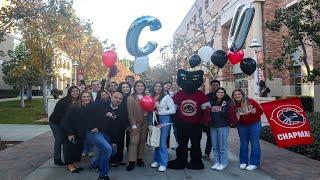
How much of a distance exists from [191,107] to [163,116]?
1.88ft

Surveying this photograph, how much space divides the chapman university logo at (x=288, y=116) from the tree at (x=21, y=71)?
1588 cm

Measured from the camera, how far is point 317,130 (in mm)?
11570

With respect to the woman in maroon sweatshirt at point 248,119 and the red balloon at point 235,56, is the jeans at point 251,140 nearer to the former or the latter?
the woman in maroon sweatshirt at point 248,119

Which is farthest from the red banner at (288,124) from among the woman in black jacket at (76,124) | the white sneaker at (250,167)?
the woman in black jacket at (76,124)

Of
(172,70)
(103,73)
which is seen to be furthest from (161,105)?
(172,70)

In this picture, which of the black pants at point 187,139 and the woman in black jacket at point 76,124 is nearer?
the woman in black jacket at point 76,124

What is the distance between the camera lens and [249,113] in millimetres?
8266

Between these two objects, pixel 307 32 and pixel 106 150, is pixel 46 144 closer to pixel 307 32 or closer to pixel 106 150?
pixel 106 150

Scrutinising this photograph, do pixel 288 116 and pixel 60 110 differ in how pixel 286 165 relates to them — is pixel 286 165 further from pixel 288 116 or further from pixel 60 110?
pixel 60 110

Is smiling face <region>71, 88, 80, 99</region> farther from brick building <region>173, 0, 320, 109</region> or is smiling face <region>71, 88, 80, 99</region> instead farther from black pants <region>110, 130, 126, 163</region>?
brick building <region>173, 0, 320, 109</region>

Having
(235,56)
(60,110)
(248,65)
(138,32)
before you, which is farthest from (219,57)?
(60,110)

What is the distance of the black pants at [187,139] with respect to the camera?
8289 mm

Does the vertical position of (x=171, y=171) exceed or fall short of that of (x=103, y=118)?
it falls short

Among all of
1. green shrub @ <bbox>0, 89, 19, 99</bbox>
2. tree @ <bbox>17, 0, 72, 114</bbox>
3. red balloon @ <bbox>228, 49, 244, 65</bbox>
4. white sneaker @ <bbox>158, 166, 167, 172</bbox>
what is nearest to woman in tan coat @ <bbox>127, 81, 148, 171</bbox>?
white sneaker @ <bbox>158, 166, 167, 172</bbox>
